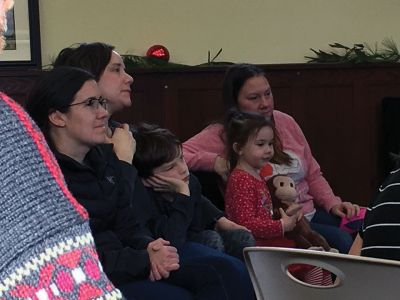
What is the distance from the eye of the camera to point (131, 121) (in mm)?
4074

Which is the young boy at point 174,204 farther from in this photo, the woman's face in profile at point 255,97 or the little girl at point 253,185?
the woman's face in profile at point 255,97

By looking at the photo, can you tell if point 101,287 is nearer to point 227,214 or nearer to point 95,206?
point 95,206

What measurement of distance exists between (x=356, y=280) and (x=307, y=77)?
298cm

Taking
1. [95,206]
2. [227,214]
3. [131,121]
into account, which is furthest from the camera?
[131,121]

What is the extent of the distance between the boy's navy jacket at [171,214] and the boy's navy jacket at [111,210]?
0.38 ft

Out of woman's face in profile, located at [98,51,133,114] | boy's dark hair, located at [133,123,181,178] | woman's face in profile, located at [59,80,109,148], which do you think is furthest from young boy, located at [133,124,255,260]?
woman's face in profile, located at [59,80,109,148]

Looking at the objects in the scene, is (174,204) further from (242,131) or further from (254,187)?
(242,131)

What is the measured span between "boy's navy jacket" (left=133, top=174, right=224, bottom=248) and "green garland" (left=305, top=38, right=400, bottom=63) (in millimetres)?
1996

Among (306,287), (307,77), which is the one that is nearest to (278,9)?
(307,77)

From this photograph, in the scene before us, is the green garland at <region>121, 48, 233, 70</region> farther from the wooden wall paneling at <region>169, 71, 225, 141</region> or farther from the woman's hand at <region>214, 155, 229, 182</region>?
the woman's hand at <region>214, 155, 229, 182</region>

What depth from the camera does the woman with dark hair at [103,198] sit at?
2014 mm

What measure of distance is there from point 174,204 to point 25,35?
82.0 inches

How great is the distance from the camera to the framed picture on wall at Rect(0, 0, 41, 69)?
4043mm

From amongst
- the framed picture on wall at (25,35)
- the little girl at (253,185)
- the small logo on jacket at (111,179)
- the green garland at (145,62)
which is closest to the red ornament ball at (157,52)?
the green garland at (145,62)
